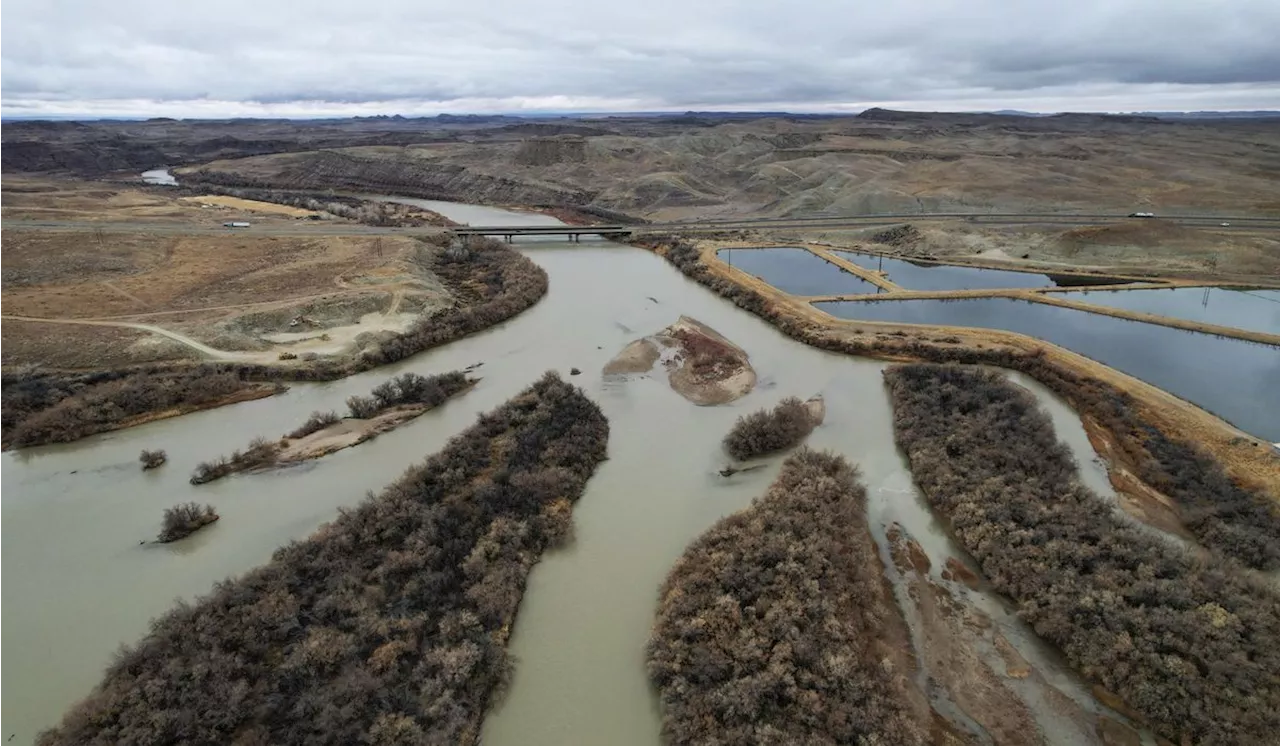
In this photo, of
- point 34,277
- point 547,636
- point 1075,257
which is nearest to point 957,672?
point 547,636

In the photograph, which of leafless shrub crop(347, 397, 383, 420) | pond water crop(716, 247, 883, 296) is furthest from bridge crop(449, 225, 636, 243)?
leafless shrub crop(347, 397, 383, 420)

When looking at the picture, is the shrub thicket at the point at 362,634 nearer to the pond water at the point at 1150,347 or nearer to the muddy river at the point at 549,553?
the muddy river at the point at 549,553

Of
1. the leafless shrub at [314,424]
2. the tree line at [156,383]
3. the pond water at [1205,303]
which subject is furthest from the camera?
the pond water at [1205,303]

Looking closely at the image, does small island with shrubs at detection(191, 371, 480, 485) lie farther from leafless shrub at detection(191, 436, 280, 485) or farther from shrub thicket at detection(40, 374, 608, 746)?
shrub thicket at detection(40, 374, 608, 746)

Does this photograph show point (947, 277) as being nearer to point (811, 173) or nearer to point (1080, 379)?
point (1080, 379)

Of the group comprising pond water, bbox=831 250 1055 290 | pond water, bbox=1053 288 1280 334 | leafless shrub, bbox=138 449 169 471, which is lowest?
leafless shrub, bbox=138 449 169 471

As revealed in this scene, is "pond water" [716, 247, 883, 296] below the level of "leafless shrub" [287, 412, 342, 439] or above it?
above

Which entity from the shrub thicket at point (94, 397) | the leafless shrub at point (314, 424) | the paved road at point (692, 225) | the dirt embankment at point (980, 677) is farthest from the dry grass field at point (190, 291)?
the dirt embankment at point (980, 677)
